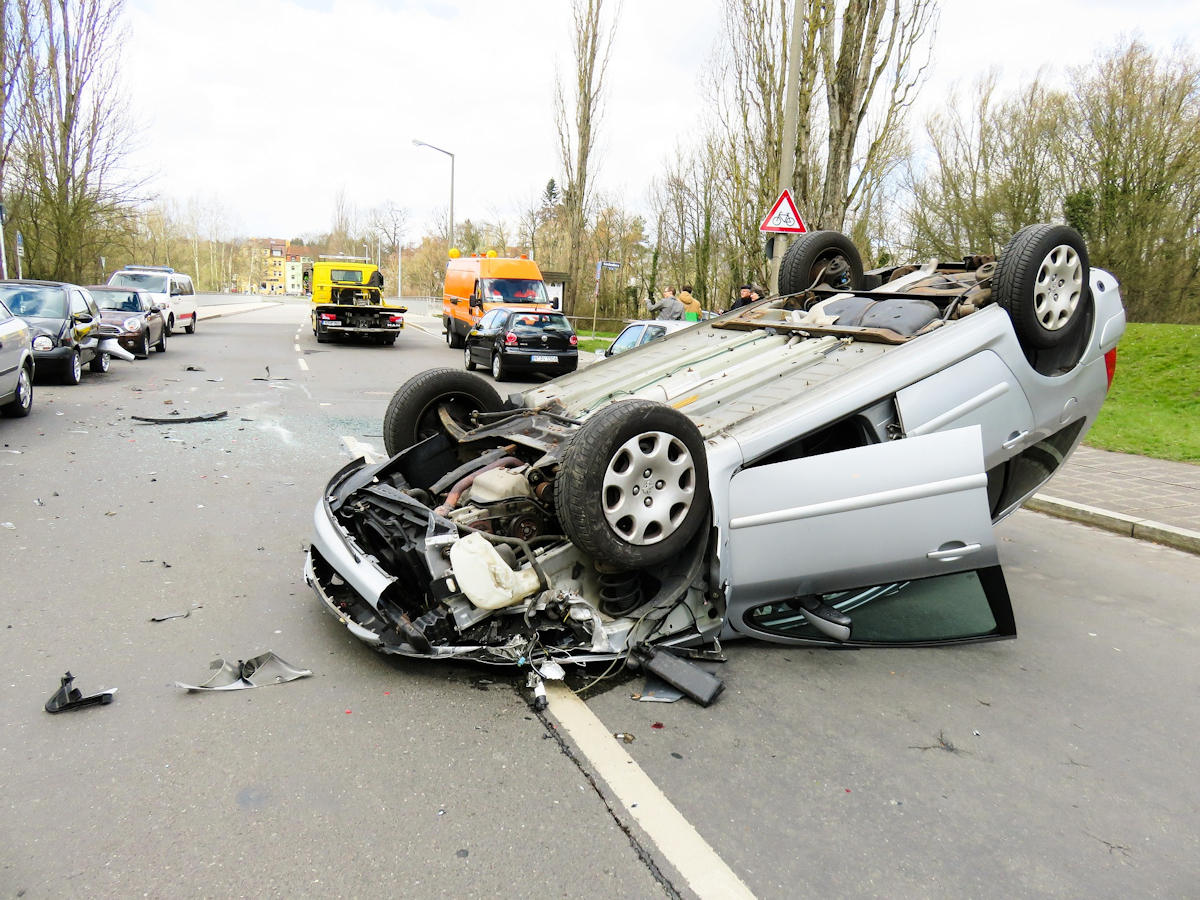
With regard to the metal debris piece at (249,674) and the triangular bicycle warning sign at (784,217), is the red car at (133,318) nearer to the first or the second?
the triangular bicycle warning sign at (784,217)

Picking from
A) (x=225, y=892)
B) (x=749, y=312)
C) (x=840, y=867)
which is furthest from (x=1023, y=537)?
(x=225, y=892)

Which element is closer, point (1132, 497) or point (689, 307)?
point (1132, 497)

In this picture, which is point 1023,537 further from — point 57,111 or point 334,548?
point 57,111

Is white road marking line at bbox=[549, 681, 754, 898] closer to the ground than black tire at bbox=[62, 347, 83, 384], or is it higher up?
closer to the ground

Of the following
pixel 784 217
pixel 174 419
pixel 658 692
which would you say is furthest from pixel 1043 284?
pixel 174 419

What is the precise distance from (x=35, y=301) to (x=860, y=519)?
44.2 ft

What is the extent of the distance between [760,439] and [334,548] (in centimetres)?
206


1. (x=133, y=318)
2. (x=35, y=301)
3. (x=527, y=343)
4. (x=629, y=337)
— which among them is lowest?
(x=527, y=343)

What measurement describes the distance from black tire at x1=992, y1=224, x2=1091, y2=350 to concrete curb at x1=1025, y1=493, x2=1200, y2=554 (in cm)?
274

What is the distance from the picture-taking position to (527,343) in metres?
16.5

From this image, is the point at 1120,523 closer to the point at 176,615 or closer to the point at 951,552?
the point at 951,552

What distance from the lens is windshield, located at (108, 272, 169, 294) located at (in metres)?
22.4

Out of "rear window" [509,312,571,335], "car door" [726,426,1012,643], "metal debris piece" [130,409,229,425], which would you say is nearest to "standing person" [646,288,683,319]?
"rear window" [509,312,571,335]

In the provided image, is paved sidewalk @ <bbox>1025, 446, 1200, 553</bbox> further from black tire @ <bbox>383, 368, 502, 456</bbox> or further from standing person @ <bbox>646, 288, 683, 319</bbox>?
standing person @ <bbox>646, 288, 683, 319</bbox>
